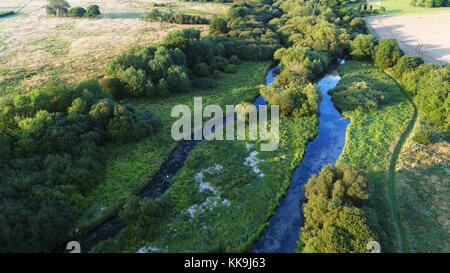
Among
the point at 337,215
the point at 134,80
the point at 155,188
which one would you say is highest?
the point at 134,80

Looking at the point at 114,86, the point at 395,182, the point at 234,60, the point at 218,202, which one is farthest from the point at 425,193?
the point at 234,60

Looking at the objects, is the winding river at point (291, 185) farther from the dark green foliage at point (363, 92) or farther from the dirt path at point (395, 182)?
the dirt path at point (395, 182)

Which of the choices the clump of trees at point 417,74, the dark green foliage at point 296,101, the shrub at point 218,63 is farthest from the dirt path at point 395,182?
the shrub at point 218,63

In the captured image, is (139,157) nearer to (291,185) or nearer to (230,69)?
(291,185)

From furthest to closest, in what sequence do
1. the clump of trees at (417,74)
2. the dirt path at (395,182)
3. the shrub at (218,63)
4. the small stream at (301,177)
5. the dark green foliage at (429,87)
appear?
the shrub at (218,63)
the clump of trees at (417,74)
the dark green foliage at (429,87)
the small stream at (301,177)
the dirt path at (395,182)

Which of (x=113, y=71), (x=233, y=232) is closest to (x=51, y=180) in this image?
(x=233, y=232)

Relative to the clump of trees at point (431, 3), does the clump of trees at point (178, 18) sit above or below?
below

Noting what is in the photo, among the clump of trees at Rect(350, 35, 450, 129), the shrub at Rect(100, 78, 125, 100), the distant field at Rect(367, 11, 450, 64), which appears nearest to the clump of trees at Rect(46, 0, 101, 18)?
the shrub at Rect(100, 78, 125, 100)
